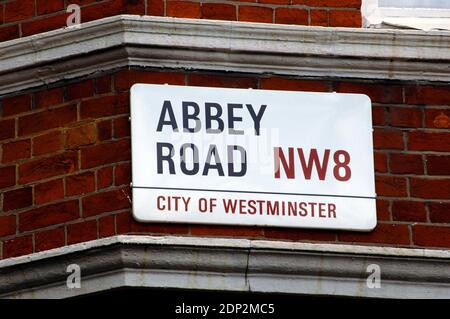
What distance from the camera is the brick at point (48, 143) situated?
9969 mm

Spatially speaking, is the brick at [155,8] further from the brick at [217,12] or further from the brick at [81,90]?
the brick at [81,90]

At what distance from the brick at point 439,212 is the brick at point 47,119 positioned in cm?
164

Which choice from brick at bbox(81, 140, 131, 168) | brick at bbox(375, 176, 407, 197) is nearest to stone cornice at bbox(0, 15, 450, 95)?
brick at bbox(81, 140, 131, 168)

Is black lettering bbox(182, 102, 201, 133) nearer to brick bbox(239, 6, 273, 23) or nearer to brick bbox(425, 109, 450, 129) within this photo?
brick bbox(239, 6, 273, 23)

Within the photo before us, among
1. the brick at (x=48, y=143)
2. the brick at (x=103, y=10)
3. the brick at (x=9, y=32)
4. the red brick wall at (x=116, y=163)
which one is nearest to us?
the red brick wall at (x=116, y=163)

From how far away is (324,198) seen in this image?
9.83 m

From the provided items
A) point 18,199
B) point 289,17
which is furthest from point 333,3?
point 18,199

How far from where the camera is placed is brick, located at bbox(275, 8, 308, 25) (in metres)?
10.1

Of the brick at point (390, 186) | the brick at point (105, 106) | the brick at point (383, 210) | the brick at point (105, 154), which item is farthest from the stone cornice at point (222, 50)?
the brick at point (383, 210)

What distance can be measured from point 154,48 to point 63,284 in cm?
114

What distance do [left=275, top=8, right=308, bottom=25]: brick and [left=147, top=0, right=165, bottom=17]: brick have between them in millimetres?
526

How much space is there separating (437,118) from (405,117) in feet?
0.49
